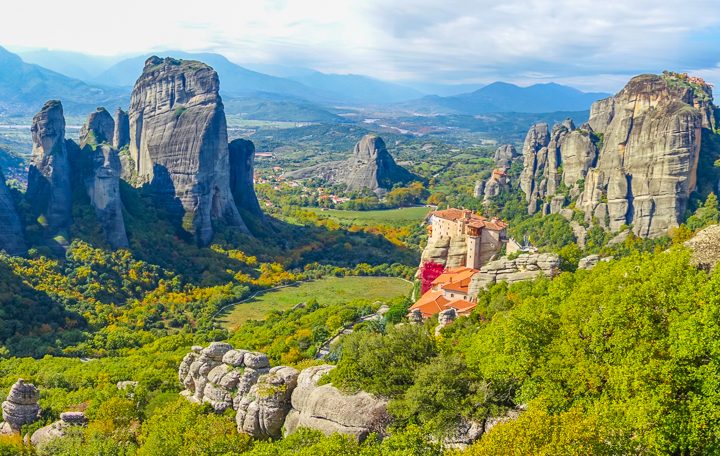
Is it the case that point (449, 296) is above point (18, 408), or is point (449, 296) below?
above

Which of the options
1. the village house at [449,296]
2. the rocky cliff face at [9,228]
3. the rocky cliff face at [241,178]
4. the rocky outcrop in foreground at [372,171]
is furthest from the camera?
the rocky outcrop in foreground at [372,171]

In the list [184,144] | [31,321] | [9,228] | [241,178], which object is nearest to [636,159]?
[241,178]

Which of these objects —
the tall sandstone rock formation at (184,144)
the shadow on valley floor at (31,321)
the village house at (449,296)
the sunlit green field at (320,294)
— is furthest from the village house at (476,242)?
the tall sandstone rock formation at (184,144)

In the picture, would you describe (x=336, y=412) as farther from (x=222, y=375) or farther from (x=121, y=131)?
(x=121, y=131)

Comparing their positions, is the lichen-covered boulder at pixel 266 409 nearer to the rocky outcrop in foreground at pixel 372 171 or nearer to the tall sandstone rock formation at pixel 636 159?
the tall sandstone rock formation at pixel 636 159

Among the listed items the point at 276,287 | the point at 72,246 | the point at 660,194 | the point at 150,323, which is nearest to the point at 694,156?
the point at 660,194

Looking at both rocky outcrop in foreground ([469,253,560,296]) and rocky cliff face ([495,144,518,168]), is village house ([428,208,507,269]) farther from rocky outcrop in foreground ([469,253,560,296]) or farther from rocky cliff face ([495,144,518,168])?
rocky cliff face ([495,144,518,168])
